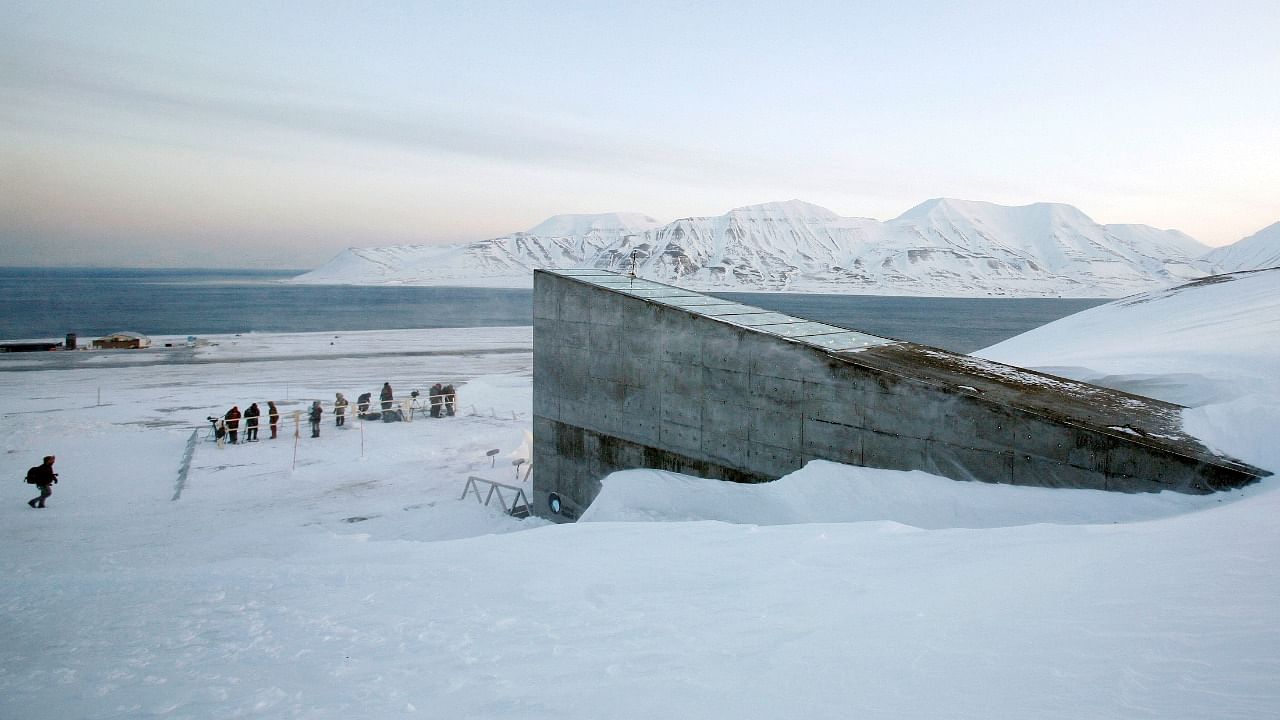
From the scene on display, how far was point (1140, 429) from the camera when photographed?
8.76 meters

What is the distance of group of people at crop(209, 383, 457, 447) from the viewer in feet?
63.6

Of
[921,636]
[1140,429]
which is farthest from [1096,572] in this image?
[1140,429]

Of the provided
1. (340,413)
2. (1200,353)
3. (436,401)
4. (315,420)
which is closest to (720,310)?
(1200,353)

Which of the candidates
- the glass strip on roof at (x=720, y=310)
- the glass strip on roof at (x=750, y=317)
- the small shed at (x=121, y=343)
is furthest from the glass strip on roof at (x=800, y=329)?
the small shed at (x=121, y=343)

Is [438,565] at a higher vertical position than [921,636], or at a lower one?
lower

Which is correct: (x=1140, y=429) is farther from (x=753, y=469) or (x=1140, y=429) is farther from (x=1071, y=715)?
(x=1071, y=715)

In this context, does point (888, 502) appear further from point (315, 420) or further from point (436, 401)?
point (436, 401)

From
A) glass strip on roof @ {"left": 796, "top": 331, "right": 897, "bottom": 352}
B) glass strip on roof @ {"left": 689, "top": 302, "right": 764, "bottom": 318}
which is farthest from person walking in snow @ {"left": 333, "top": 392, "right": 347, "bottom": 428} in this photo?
glass strip on roof @ {"left": 796, "top": 331, "right": 897, "bottom": 352}

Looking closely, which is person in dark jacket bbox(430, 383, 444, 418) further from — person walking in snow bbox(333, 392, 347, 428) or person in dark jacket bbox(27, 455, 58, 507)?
person in dark jacket bbox(27, 455, 58, 507)

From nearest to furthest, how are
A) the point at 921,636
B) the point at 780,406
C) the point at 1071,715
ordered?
the point at 1071,715 < the point at 921,636 < the point at 780,406

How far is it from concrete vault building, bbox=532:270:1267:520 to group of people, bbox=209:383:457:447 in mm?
8817

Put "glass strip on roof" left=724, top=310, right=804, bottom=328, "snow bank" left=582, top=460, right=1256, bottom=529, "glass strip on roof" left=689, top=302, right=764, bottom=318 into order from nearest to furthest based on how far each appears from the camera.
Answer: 1. "snow bank" left=582, top=460, right=1256, bottom=529
2. "glass strip on roof" left=724, top=310, right=804, bottom=328
3. "glass strip on roof" left=689, top=302, right=764, bottom=318

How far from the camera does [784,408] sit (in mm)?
10945

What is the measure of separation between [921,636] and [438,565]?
4.97 metres
